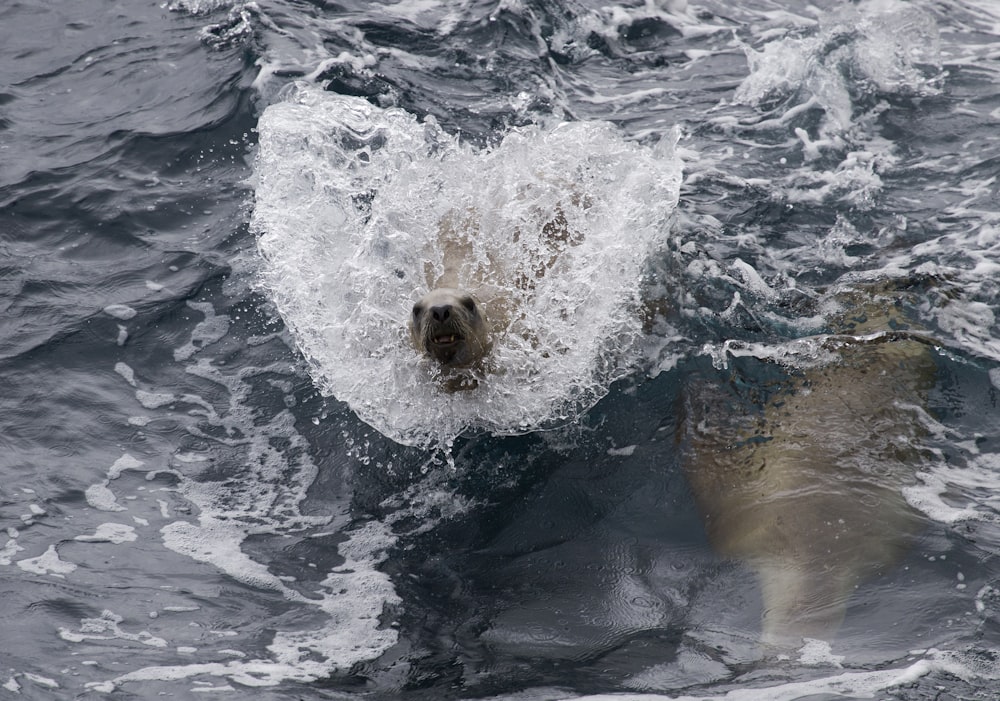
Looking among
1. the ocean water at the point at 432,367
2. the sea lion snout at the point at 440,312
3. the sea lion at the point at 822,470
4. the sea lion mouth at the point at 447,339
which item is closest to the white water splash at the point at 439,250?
the ocean water at the point at 432,367

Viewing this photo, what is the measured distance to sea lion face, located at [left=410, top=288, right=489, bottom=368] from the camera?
19.1 ft

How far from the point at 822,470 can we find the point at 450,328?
7.31 feet

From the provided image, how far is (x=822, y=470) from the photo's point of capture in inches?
222

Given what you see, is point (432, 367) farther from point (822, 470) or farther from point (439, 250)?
point (822, 470)

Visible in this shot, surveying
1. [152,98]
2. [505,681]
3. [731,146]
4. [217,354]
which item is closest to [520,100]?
[731,146]

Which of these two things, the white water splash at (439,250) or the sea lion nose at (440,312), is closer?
the sea lion nose at (440,312)

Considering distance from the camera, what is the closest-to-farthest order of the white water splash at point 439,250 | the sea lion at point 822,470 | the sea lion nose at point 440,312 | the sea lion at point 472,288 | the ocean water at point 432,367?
the ocean water at point 432,367 → the sea lion at point 822,470 → the sea lion nose at point 440,312 → the sea lion at point 472,288 → the white water splash at point 439,250

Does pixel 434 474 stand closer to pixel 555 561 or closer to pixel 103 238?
pixel 555 561

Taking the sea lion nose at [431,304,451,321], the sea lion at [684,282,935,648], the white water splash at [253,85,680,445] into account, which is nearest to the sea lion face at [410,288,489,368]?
the sea lion nose at [431,304,451,321]

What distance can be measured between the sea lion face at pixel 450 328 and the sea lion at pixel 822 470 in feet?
4.62

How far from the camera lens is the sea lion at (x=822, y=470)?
16.4 ft

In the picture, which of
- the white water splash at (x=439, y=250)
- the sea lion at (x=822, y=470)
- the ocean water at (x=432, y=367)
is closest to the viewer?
the ocean water at (x=432, y=367)

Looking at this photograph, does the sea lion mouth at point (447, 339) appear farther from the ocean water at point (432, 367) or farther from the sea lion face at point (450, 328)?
the ocean water at point (432, 367)

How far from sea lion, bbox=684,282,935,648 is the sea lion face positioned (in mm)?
1407
